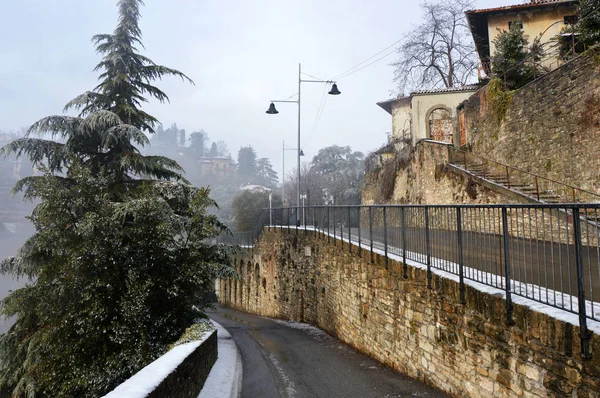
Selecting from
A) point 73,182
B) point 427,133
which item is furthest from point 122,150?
point 427,133

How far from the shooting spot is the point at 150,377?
15.2 ft

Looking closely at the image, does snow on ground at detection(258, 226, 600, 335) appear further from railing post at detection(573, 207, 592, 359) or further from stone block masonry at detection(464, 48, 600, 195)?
stone block masonry at detection(464, 48, 600, 195)

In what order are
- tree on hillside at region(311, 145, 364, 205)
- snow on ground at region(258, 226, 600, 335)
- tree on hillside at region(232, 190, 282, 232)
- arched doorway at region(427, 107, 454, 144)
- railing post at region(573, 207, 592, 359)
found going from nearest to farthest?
railing post at region(573, 207, 592, 359), snow on ground at region(258, 226, 600, 335), arched doorway at region(427, 107, 454, 144), tree on hillside at region(232, 190, 282, 232), tree on hillside at region(311, 145, 364, 205)

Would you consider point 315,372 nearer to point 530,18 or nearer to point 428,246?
point 428,246

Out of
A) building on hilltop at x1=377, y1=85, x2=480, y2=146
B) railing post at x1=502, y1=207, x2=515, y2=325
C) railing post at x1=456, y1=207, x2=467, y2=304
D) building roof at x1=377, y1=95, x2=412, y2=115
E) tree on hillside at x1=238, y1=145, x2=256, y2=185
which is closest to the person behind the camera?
railing post at x1=502, y1=207, x2=515, y2=325

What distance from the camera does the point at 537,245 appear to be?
4598 mm

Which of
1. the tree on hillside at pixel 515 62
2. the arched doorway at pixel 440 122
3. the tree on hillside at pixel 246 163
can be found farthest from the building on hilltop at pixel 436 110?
the tree on hillside at pixel 246 163

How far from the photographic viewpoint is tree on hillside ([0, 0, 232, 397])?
8188mm

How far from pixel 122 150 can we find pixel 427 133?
20.0 m

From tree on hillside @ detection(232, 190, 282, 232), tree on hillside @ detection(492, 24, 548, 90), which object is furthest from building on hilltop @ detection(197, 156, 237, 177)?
tree on hillside @ detection(492, 24, 548, 90)

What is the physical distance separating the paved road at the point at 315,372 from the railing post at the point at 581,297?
3.18 meters

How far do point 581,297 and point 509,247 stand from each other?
1.30 meters

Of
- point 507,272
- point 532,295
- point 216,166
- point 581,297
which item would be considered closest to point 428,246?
point 507,272

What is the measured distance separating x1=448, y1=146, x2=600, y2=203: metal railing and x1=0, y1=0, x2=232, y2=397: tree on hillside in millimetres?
10688
